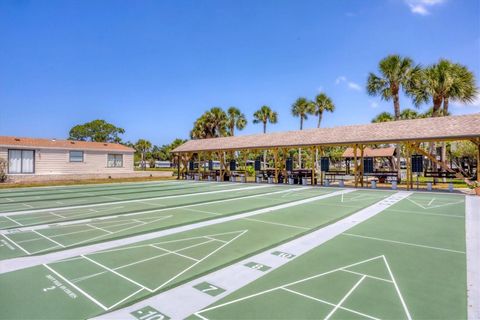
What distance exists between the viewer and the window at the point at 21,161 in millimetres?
23938

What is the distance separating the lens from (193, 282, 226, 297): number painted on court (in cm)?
375

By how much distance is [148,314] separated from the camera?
3244 mm

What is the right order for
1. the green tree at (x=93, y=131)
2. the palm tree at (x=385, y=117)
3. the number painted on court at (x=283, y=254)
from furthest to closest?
the green tree at (x=93, y=131), the palm tree at (x=385, y=117), the number painted on court at (x=283, y=254)

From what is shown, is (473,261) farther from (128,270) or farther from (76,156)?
(76,156)

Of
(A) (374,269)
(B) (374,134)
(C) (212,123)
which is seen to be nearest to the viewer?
(A) (374,269)

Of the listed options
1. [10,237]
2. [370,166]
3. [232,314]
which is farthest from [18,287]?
[370,166]

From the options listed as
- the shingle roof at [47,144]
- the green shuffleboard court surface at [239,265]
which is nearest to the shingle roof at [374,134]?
the green shuffleboard court surface at [239,265]

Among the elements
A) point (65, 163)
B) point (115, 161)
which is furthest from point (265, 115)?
point (65, 163)

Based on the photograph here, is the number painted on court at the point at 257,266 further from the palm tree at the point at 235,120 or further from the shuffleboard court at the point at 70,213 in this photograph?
the palm tree at the point at 235,120

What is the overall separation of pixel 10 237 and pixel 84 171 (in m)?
23.9

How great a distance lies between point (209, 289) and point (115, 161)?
30.4 meters

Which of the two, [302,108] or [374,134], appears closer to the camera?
[374,134]

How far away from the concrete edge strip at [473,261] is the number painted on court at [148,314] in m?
3.48

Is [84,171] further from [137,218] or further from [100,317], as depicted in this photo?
[100,317]
